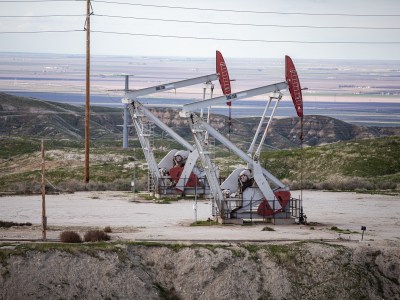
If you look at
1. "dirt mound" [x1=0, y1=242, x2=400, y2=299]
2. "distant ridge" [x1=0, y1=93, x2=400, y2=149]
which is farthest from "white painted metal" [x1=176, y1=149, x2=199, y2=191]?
"distant ridge" [x1=0, y1=93, x2=400, y2=149]

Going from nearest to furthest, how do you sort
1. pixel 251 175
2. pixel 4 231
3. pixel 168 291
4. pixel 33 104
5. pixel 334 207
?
pixel 168 291 < pixel 4 231 < pixel 251 175 < pixel 334 207 < pixel 33 104

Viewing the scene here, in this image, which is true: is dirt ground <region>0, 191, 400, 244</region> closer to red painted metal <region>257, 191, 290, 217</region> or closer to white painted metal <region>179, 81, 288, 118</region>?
red painted metal <region>257, 191, 290, 217</region>

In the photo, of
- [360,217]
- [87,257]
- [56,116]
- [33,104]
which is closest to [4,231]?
[87,257]

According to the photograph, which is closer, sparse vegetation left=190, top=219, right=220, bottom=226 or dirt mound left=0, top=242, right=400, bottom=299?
dirt mound left=0, top=242, right=400, bottom=299

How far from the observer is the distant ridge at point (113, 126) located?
10588 cm

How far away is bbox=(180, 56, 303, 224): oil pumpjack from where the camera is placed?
4303 centimetres

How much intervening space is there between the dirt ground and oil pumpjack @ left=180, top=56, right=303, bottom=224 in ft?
2.72

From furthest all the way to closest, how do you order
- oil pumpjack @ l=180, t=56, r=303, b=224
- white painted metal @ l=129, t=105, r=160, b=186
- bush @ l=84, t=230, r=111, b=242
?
white painted metal @ l=129, t=105, r=160, b=186
oil pumpjack @ l=180, t=56, r=303, b=224
bush @ l=84, t=230, r=111, b=242

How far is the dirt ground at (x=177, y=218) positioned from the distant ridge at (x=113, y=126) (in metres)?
47.7

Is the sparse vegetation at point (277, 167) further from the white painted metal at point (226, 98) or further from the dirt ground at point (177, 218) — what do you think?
the white painted metal at point (226, 98)

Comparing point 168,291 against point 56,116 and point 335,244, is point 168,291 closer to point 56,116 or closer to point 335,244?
point 335,244

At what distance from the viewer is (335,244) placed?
37500 mm

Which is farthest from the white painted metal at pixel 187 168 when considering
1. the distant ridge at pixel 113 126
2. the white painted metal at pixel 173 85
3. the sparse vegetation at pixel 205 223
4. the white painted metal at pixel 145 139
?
the distant ridge at pixel 113 126

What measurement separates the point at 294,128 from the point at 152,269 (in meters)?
82.9
